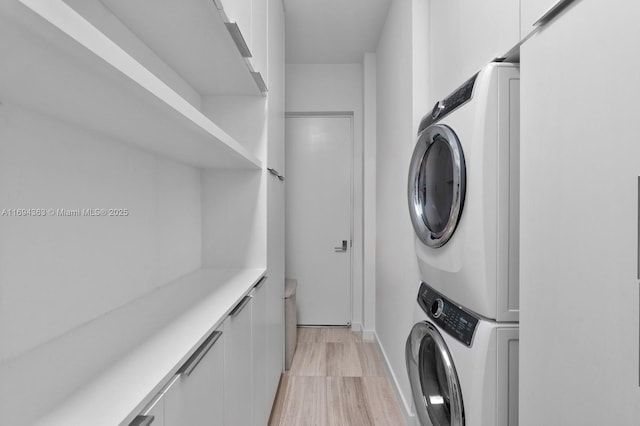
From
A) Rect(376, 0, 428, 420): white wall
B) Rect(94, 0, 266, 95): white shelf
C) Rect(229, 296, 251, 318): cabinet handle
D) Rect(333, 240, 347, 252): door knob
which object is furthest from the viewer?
Rect(333, 240, 347, 252): door knob

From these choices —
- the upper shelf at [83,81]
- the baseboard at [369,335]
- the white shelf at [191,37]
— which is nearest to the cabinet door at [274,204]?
the white shelf at [191,37]

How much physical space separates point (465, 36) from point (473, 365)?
1.20 meters

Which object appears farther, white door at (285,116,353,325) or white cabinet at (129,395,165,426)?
white door at (285,116,353,325)

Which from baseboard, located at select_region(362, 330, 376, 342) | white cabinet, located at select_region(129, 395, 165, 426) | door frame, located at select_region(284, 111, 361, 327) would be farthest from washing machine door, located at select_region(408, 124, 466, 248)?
baseboard, located at select_region(362, 330, 376, 342)

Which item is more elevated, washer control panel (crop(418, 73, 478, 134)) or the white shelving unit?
washer control panel (crop(418, 73, 478, 134))

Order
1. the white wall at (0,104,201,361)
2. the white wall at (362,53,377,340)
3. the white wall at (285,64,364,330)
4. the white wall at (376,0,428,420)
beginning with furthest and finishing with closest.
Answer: the white wall at (285,64,364,330)
the white wall at (362,53,377,340)
the white wall at (376,0,428,420)
the white wall at (0,104,201,361)

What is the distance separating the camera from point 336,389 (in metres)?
2.24

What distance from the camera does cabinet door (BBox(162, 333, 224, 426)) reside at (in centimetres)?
66

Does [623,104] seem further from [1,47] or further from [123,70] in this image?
[1,47]

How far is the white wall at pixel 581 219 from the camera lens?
596 millimetres

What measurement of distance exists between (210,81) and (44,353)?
121cm

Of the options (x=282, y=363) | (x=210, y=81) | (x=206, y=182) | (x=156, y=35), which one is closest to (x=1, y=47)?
(x=156, y=35)

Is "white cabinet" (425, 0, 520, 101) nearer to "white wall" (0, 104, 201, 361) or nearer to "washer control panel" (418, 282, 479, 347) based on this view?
"washer control panel" (418, 282, 479, 347)

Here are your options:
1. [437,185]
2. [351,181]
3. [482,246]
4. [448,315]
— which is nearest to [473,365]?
[448,315]
